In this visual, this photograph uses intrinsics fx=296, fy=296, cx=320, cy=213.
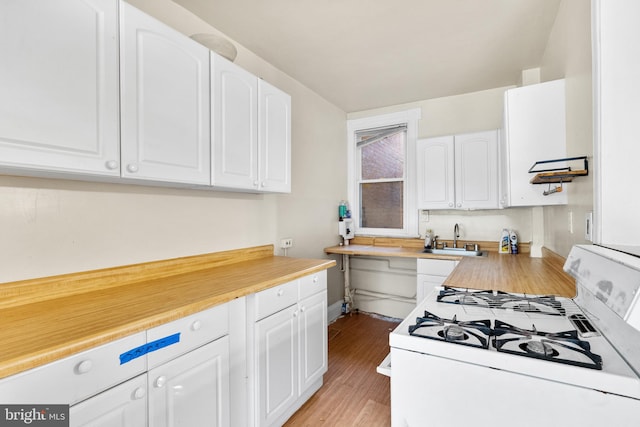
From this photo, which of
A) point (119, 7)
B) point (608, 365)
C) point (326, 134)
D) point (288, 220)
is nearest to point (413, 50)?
point (326, 134)

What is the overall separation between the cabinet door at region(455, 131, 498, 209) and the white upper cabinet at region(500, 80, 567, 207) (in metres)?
0.86

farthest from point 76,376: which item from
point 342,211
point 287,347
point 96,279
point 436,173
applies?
point 436,173

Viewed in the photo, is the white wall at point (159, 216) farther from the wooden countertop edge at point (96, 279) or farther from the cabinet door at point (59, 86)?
the cabinet door at point (59, 86)

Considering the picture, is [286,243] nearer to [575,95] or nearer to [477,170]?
[477,170]

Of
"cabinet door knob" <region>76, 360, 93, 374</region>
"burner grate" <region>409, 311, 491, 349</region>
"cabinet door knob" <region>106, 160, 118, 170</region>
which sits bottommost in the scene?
"cabinet door knob" <region>76, 360, 93, 374</region>

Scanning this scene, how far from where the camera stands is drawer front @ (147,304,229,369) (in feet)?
3.47

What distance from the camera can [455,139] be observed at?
2969 mm

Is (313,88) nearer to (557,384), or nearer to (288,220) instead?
(288,220)

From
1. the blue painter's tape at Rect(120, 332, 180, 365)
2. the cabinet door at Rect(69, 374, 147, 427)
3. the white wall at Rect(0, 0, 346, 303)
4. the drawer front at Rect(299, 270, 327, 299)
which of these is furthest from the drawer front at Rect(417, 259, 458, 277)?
the cabinet door at Rect(69, 374, 147, 427)

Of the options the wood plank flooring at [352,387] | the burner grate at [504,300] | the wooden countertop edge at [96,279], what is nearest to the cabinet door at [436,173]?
the wood plank flooring at [352,387]

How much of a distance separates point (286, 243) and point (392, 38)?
1844 millimetres

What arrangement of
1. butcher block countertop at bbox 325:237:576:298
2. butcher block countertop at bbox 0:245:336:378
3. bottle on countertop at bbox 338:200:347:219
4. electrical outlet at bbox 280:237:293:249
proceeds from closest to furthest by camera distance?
1. butcher block countertop at bbox 0:245:336:378
2. butcher block countertop at bbox 325:237:576:298
3. electrical outlet at bbox 280:237:293:249
4. bottle on countertop at bbox 338:200:347:219

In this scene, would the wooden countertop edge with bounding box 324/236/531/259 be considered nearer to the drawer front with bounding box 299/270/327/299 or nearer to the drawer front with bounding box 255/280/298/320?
the drawer front with bounding box 299/270/327/299

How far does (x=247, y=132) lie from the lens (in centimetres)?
186
